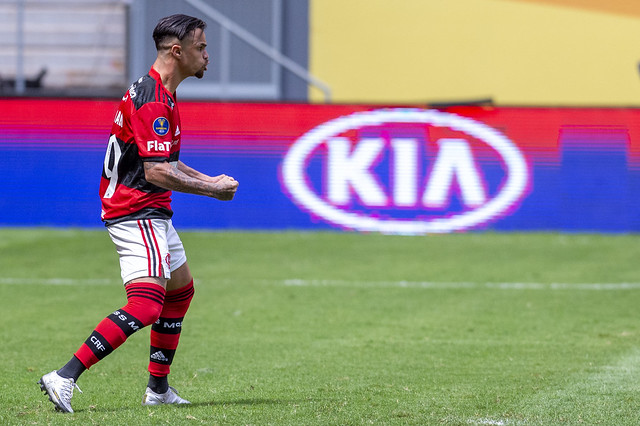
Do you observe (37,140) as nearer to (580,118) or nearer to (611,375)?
(580,118)

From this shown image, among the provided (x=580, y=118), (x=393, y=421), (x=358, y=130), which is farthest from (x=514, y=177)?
(x=393, y=421)

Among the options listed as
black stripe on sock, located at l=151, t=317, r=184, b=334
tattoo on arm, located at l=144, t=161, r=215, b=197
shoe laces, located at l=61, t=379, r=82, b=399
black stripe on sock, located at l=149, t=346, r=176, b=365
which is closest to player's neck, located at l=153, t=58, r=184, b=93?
tattoo on arm, located at l=144, t=161, r=215, b=197

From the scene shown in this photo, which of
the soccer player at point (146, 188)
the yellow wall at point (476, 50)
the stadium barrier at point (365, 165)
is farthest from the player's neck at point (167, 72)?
the yellow wall at point (476, 50)

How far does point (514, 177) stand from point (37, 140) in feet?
22.6

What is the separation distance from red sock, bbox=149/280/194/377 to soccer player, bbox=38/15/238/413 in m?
0.21

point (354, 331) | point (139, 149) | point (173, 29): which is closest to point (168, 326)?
point (139, 149)

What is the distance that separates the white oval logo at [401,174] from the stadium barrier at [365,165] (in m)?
0.01

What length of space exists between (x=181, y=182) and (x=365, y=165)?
964 cm

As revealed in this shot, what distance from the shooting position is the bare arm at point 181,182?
4.88m

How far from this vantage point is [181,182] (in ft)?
16.0

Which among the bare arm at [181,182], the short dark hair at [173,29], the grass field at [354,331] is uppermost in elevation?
the short dark hair at [173,29]

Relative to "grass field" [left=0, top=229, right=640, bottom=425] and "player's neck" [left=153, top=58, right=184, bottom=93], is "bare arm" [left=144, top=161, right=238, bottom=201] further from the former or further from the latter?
"grass field" [left=0, top=229, right=640, bottom=425]

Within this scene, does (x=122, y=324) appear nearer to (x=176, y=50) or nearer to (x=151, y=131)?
(x=151, y=131)

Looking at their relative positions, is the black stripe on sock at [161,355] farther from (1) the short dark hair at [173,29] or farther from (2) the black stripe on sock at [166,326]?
(1) the short dark hair at [173,29]
